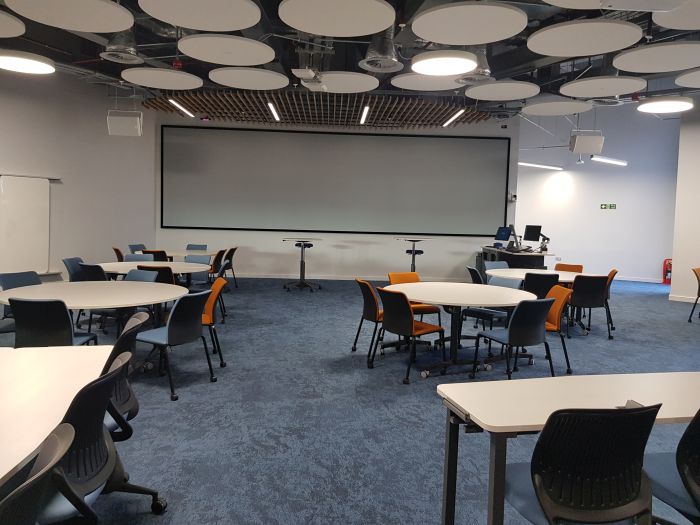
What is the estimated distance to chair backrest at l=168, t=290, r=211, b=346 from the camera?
3.75m

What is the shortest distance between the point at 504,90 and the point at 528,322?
381cm

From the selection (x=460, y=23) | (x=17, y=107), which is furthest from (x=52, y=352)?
(x=17, y=107)

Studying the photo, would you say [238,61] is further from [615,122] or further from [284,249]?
[615,122]

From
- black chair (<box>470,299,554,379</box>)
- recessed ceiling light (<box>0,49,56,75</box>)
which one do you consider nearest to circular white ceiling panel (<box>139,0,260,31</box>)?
recessed ceiling light (<box>0,49,56,75</box>)

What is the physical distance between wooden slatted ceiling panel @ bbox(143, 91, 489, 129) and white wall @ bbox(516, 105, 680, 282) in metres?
5.05

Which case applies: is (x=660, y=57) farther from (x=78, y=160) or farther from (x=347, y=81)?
(x=78, y=160)

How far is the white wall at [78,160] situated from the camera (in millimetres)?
7961

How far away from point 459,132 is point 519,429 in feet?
33.6

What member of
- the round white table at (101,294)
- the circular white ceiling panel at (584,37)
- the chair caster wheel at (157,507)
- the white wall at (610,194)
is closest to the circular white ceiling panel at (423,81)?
the circular white ceiling panel at (584,37)

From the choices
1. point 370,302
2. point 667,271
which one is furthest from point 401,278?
point 667,271

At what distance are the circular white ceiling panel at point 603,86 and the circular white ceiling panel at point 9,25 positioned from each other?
627cm

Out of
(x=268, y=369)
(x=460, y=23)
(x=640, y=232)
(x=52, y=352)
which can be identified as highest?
(x=460, y=23)

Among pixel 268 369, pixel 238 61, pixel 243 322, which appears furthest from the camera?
pixel 243 322

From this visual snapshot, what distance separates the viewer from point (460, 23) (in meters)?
4.01
